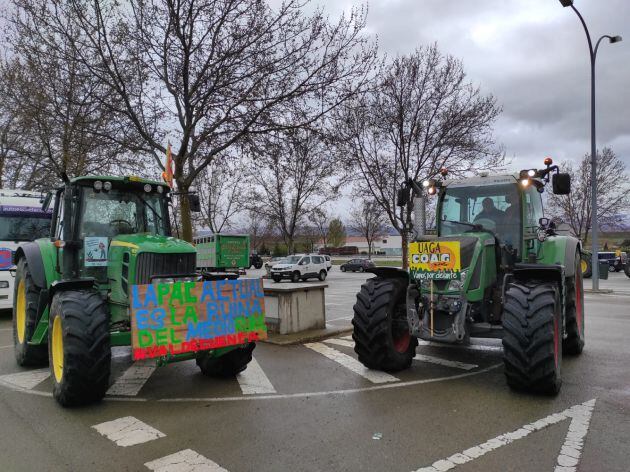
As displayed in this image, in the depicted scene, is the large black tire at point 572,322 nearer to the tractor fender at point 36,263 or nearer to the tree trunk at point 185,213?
the tractor fender at point 36,263

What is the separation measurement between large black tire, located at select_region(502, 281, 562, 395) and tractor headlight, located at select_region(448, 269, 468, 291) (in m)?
0.65

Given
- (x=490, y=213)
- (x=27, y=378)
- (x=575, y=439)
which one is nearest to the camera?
(x=575, y=439)

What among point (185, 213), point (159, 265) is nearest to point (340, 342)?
point (159, 265)

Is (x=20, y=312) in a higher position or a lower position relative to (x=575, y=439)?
higher

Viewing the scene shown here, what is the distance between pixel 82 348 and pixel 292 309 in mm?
4857

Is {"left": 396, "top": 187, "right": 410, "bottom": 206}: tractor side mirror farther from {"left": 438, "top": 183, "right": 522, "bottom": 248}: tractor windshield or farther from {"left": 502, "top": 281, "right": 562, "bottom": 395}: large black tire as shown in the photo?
{"left": 502, "top": 281, "right": 562, "bottom": 395}: large black tire

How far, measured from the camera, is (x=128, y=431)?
439cm

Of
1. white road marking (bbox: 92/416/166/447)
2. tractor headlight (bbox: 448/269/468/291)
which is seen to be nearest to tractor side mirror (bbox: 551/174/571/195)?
tractor headlight (bbox: 448/269/468/291)

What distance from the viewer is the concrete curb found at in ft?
28.0

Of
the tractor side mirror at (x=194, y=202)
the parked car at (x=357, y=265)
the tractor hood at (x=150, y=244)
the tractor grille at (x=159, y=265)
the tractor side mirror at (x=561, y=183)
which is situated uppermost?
the tractor side mirror at (x=561, y=183)

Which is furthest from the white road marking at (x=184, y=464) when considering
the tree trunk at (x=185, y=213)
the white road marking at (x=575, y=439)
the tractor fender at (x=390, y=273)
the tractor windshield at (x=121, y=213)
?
the tree trunk at (x=185, y=213)

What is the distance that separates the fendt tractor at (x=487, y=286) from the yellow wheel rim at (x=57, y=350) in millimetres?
3578

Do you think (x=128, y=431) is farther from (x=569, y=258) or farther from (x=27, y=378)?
(x=569, y=258)

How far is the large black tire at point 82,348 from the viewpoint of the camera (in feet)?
15.4
